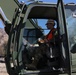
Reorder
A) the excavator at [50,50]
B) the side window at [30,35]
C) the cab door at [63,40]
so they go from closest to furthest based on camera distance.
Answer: the cab door at [63,40] → the excavator at [50,50] → the side window at [30,35]

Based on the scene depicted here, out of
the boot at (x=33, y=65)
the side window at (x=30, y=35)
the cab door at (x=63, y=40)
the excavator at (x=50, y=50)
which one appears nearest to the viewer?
the cab door at (x=63, y=40)

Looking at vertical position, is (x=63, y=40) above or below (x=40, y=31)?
above

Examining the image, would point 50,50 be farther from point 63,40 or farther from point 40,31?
point 40,31

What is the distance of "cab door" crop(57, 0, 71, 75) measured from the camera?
656 cm

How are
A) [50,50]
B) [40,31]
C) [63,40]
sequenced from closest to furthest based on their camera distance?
[63,40] → [50,50] → [40,31]

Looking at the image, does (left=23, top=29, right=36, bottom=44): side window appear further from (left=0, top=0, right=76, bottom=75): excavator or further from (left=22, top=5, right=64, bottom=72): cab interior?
(left=0, top=0, right=76, bottom=75): excavator

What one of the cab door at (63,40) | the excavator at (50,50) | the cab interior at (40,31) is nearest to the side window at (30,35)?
the cab interior at (40,31)

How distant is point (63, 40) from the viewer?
6.80m

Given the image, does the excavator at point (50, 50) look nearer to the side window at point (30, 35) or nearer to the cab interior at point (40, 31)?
the cab interior at point (40, 31)

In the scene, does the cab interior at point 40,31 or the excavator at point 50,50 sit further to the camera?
the cab interior at point 40,31

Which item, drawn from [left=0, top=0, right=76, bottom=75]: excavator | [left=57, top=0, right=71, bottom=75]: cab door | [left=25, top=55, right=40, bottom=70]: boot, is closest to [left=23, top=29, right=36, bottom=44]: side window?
[left=0, top=0, right=76, bottom=75]: excavator

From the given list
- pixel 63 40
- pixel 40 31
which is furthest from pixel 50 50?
pixel 40 31

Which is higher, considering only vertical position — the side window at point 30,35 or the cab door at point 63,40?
the cab door at point 63,40

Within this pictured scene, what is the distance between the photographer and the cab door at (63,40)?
6.56m
